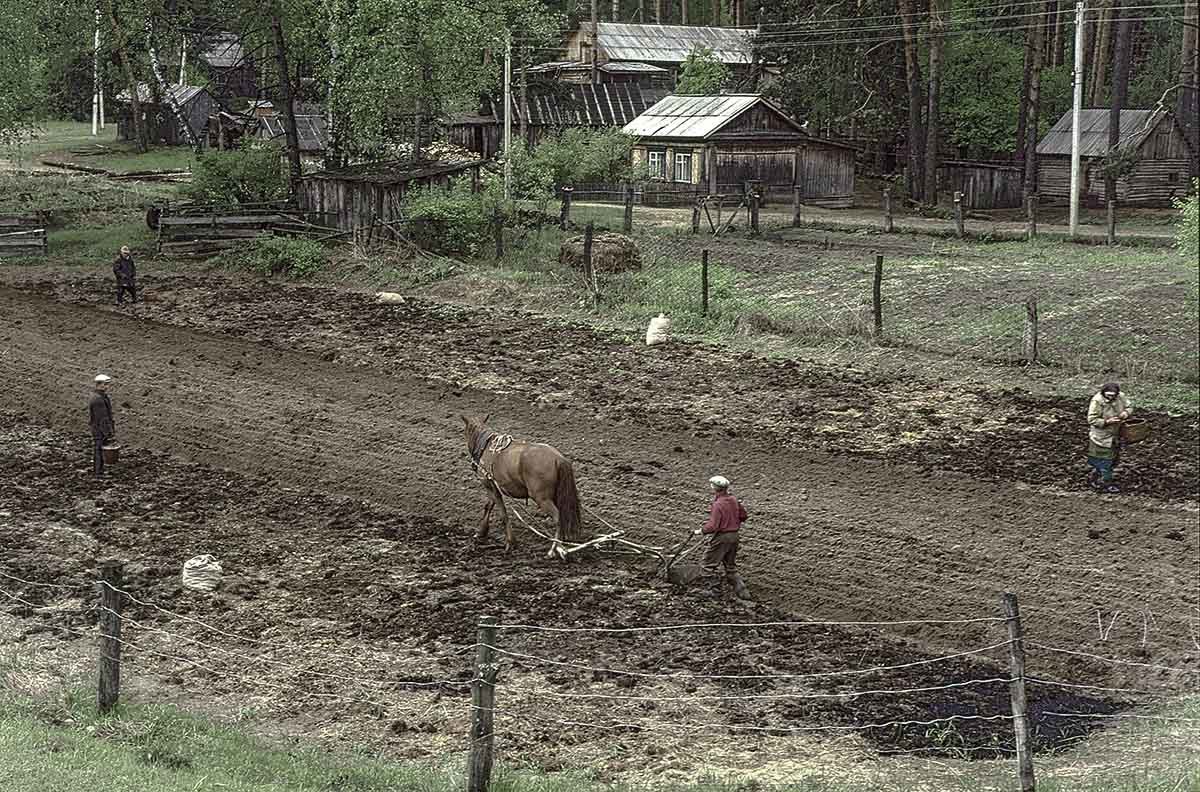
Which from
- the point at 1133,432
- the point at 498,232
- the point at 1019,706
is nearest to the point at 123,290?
the point at 498,232

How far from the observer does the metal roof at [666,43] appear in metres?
75.5

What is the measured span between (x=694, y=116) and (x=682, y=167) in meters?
2.34

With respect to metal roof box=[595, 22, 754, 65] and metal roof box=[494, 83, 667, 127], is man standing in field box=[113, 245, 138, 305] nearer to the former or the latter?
metal roof box=[494, 83, 667, 127]

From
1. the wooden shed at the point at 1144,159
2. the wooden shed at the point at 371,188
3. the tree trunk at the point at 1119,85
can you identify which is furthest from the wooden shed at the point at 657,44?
the wooden shed at the point at 371,188

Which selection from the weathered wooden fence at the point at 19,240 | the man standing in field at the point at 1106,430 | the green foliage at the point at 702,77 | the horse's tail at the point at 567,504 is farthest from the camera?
the green foliage at the point at 702,77

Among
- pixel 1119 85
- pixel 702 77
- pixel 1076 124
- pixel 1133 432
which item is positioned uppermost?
pixel 702 77

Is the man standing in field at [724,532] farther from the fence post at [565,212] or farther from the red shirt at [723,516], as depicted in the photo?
the fence post at [565,212]

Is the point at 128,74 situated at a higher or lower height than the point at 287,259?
higher

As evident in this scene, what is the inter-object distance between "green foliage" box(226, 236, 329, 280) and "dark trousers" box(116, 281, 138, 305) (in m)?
4.17

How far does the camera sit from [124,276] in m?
30.1

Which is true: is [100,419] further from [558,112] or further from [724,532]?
[558,112]

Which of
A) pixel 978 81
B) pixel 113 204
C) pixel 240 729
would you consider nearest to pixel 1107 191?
pixel 978 81

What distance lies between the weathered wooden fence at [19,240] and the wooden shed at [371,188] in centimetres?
700

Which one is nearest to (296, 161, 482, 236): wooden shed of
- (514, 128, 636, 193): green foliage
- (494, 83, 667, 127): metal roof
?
(514, 128, 636, 193): green foliage
